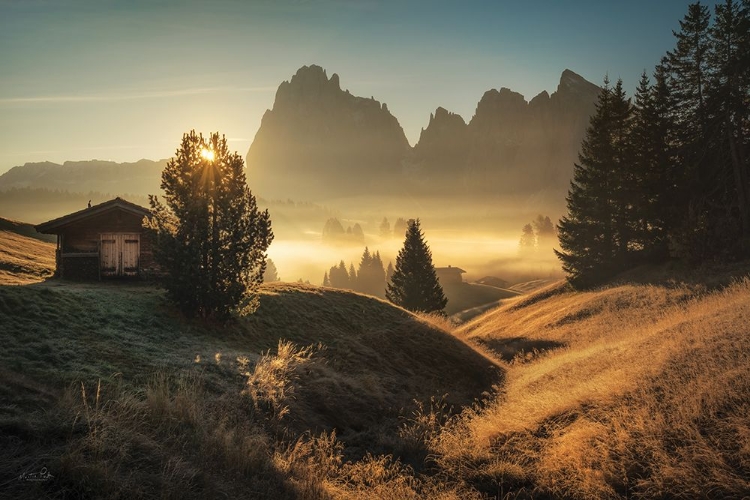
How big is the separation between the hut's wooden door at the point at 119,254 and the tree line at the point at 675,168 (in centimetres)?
3725

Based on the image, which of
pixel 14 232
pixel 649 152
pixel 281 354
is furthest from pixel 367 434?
pixel 14 232

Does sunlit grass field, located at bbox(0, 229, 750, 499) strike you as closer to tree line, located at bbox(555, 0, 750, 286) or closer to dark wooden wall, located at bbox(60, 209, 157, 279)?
dark wooden wall, located at bbox(60, 209, 157, 279)

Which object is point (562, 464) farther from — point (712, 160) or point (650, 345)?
point (712, 160)

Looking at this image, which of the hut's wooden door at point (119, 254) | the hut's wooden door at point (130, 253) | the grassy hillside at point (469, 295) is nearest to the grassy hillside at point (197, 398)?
the hut's wooden door at point (130, 253)

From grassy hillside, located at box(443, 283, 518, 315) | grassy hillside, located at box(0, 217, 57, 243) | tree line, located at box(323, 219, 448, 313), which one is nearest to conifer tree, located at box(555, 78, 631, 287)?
tree line, located at box(323, 219, 448, 313)

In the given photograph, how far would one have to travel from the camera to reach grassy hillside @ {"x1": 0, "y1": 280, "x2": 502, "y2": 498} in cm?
559

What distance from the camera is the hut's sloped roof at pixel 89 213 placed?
25891mm

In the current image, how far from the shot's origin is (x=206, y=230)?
17172mm

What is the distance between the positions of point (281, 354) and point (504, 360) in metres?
15.7

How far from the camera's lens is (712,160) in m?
35.4

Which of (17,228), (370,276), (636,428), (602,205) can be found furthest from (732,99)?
(370,276)

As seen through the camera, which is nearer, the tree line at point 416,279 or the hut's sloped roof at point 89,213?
the hut's sloped roof at point 89,213

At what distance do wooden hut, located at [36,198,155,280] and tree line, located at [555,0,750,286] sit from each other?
37.1 m

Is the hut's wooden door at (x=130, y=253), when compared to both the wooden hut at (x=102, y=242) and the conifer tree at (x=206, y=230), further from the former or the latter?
the conifer tree at (x=206, y=230)
